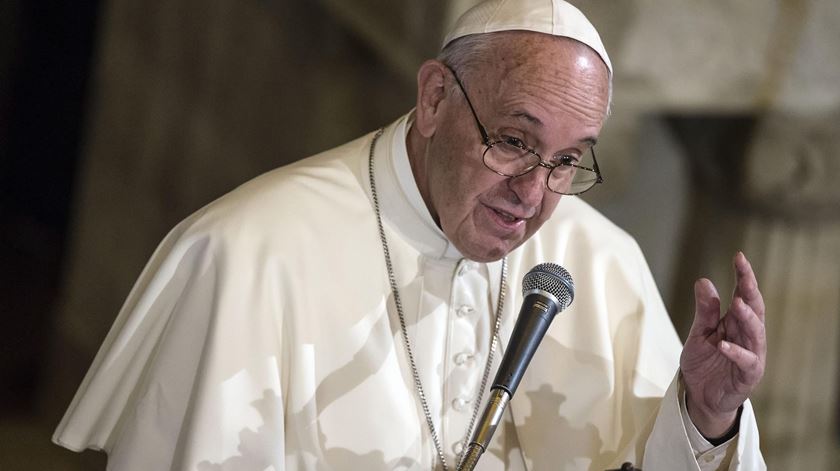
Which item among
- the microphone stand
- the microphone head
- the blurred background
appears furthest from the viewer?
the blurred background

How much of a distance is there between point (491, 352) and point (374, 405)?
39cm

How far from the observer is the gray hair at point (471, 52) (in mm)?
2844

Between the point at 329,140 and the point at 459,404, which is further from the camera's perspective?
the point at 329,140

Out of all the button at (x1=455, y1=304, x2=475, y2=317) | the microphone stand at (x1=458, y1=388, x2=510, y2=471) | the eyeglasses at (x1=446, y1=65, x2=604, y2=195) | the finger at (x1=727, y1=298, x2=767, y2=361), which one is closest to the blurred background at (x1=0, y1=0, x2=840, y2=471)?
the button at (x1=455, y1=304, x2=475, y2=317)

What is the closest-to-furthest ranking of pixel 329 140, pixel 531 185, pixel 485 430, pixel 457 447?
pixel 485 430, pixel 531 185, pixel 457 447, pixel 329 140

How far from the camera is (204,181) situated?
7.28 meters

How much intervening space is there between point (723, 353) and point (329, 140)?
15.9 feet

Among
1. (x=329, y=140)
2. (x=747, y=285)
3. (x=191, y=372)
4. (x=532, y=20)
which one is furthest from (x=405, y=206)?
(x=329, y=140)

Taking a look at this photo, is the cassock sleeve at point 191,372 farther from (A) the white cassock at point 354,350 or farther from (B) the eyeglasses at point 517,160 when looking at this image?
(B) the eyeglasses at point 517,160

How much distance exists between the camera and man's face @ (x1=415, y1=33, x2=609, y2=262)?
275 centimetres

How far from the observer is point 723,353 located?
249 centimetres

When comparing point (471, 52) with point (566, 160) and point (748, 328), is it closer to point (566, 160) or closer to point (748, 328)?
point (566, 160)

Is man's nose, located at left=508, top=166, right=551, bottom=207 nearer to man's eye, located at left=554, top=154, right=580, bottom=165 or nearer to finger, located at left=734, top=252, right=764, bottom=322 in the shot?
man's eye, located at left=554, top=154, right=580, bottom=165

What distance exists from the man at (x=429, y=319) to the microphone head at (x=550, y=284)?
14.9 inches
